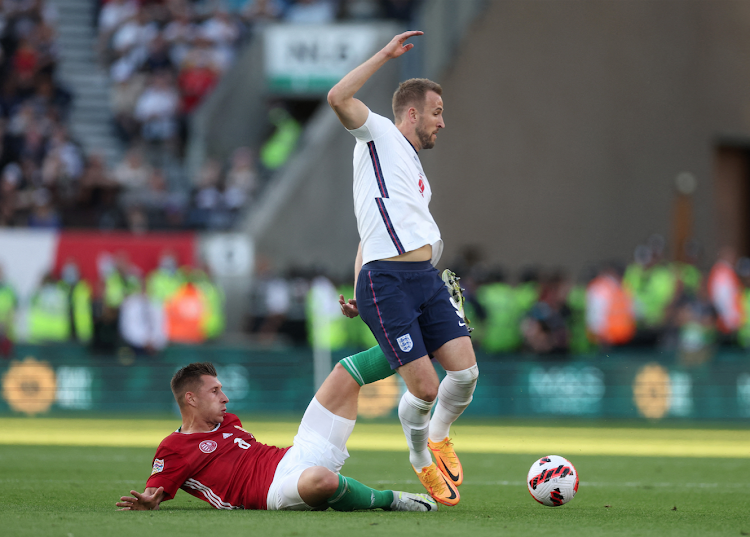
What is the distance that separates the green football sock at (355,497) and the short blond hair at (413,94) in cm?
222

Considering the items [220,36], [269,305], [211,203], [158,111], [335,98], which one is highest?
[220,36]

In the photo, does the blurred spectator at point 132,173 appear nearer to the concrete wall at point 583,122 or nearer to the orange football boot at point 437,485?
the concrete wall at point 583,122

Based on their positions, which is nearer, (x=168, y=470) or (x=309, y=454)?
(x=168, y=470)

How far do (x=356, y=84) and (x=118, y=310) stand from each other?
37.4 ft

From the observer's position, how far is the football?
686cm

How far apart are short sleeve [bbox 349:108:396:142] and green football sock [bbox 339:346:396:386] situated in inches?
50.1

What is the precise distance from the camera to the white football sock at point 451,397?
22.4ft

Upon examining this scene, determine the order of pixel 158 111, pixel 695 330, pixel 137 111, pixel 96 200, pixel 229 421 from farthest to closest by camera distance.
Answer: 1. pixel 137 111
2. pixel 158 111
3. pixel 96 200
4. pixel 695 330
5. pixel 229 421

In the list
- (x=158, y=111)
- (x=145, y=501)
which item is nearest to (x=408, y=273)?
(x=145, y=501)

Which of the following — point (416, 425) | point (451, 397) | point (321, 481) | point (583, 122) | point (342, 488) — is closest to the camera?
point (321, 481)

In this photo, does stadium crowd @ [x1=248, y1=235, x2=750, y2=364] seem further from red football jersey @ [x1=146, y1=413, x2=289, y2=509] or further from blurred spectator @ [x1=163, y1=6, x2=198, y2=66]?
red football jersey @ [x1=146, y1=413, x2=289, y2=509]

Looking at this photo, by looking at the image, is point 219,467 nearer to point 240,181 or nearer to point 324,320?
point 324,320

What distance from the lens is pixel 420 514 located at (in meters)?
6.49

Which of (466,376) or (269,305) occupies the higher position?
(269,305)
